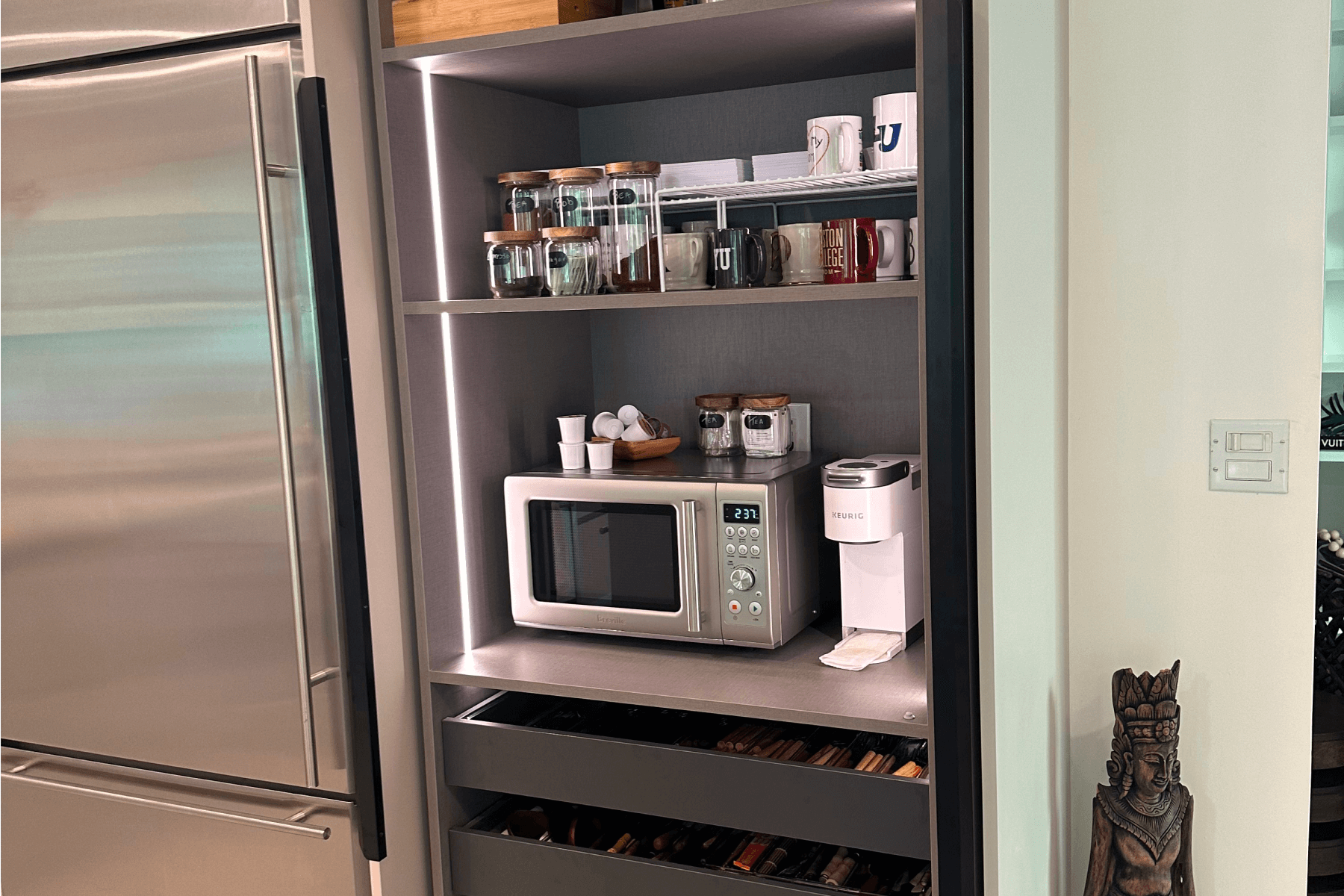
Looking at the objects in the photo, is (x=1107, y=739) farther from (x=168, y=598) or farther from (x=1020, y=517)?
(x=168, y=598)

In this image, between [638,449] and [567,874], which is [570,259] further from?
[567,874]

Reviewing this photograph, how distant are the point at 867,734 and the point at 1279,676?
2.24ft

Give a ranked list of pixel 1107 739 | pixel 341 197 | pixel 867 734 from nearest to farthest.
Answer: pixel 341 197 → pixel 867 734 → pixel 1107 739

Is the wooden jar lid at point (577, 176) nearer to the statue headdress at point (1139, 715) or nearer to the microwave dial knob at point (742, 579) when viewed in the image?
the microwave dial knob at point (742, 579)

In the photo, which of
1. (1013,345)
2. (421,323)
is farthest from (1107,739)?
(421,323)

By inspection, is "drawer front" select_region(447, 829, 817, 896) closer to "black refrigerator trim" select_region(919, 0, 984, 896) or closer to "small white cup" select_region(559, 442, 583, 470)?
"black refrigerator trim" select_region(919, 0, 984, 896)

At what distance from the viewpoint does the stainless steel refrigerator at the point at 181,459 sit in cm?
158

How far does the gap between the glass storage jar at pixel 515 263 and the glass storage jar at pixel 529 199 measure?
32 millimetres

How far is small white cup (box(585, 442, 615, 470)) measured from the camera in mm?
1879

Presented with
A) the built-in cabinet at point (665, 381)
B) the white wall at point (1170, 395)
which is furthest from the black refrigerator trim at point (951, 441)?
the white wall at point (1170, 395)

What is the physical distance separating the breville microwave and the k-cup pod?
1.8 inches

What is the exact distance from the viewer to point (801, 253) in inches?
61.7

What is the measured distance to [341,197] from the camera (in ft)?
5.23

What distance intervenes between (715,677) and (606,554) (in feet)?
0.90
